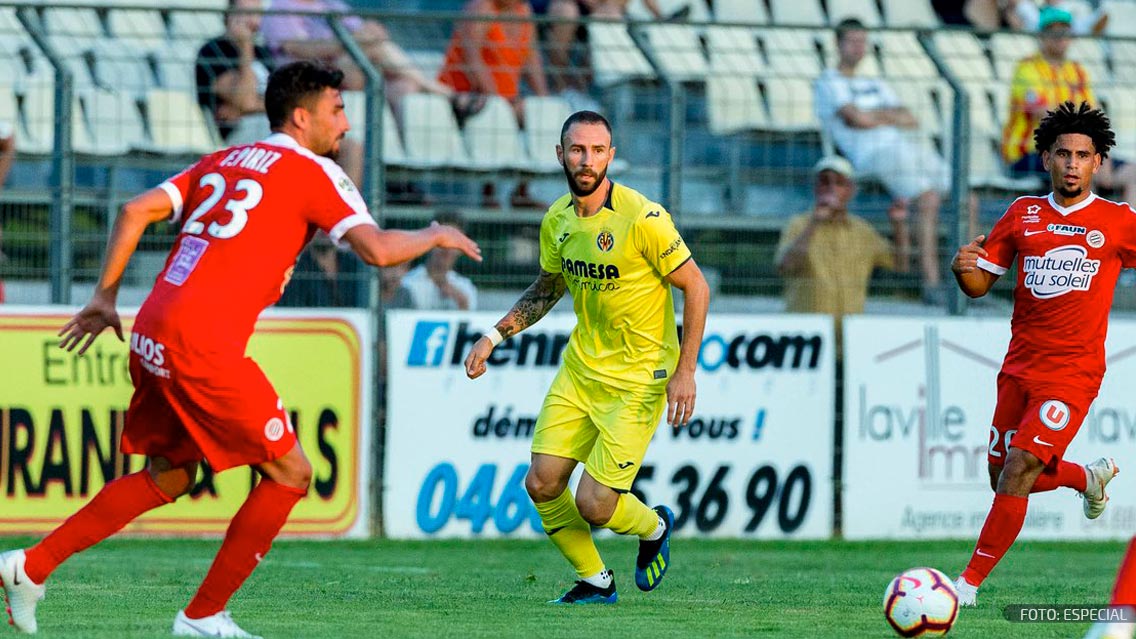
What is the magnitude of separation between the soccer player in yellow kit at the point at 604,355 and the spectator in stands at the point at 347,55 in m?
4.57

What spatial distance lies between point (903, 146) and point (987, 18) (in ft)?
14.3

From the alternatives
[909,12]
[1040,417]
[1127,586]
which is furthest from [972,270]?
[909,12]

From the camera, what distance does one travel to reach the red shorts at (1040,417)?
823cm

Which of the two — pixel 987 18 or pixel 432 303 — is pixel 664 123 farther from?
pixel 987 18

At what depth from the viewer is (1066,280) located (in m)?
8.43

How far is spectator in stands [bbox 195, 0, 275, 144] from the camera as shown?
12.0 m

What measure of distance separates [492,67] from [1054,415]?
228 inches

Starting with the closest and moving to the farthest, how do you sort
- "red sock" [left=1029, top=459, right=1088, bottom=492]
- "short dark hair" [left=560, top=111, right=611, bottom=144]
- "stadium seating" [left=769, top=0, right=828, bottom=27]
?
"short dark hair" [left=560, top=111, right=611, bottom=144]
"red sock" [left=1029, top=459, right=1088, bottom=492]
"stadium seating" [left=769, top=0, right=828, bottom=27]

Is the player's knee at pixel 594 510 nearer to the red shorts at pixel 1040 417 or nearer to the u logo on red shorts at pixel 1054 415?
the red shorts at pixel 1040 417

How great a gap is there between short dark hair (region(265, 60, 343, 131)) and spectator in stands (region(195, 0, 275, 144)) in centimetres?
570

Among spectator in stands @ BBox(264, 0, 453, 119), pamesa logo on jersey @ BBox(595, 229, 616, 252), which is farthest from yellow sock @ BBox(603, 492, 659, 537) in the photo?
spectator in stands @ BBox(264, 0, 453, 119)

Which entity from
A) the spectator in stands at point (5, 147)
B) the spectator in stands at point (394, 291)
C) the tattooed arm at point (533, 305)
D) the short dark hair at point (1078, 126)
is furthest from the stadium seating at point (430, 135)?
the short dark hair at point (1078, 126)

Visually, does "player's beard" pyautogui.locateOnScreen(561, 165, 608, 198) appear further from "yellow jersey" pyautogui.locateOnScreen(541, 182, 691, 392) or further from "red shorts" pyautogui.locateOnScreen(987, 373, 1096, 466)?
→ "red shorts" pyautogui.locateOnScreen(987, 373, 1096, 466)

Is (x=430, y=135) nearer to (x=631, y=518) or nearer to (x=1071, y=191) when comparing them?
(x=631, y=518)
